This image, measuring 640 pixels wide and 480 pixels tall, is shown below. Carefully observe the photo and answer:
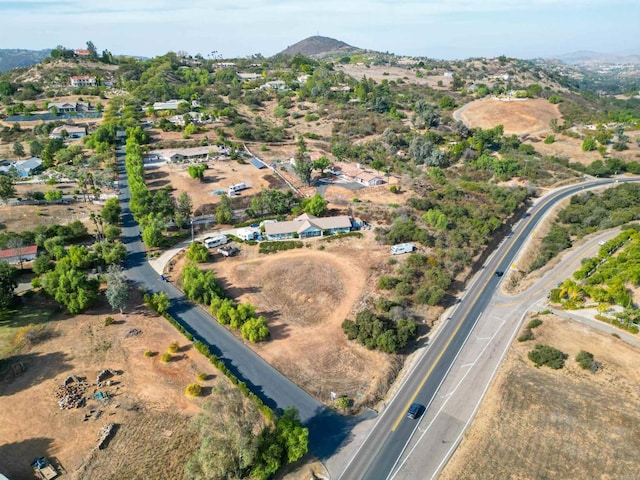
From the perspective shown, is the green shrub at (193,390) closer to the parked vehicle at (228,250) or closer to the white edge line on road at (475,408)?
the white edge line on road at (475,408)

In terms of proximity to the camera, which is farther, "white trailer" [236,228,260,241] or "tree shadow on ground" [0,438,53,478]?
"white trailer" [236,228,260,241]

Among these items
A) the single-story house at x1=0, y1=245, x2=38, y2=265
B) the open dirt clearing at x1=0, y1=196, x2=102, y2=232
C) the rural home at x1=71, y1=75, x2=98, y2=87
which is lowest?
the single-story house at x1=0, y1=245, x2=38, y2=265

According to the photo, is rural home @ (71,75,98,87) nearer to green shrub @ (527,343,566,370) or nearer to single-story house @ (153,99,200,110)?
single-story house @ (153,99,200,110)

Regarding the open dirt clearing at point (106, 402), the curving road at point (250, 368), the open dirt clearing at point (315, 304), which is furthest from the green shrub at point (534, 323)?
the open dirt clearing at point (106, 402)

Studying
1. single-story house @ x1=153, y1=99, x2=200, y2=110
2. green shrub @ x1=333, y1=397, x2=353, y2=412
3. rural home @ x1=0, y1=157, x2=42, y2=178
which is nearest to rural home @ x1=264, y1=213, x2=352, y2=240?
green shrub @ x1=333, y1=397, x2=353, y2=412

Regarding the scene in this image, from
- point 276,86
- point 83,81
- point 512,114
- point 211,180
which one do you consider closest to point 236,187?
point 211,180

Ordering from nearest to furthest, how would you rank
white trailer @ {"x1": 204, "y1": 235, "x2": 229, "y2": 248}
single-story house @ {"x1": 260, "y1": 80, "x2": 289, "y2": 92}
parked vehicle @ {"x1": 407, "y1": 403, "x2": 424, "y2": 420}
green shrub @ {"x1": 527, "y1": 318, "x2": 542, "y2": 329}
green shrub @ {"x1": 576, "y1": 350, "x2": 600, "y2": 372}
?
parked vehicle @ {"x1": 407, "y1": 403, "x2": 424, "y2": 420} → green shrub @ {"x1": 576, "y1": 350, "x2": 600, "y2": 372} → green shrub @ {"x1": 527, "y1": 318, "x2": 542, "y2": 329} → white trailer @ {"x1": 204, "y1": 235, "x2": 229, "y2": 248} → single-story house @ {"x1": 260, "y1": 80, "x2": 289, "y2": 92}

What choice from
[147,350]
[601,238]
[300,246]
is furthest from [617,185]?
[147,350]

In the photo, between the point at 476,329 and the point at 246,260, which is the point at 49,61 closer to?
the point at 246,260
